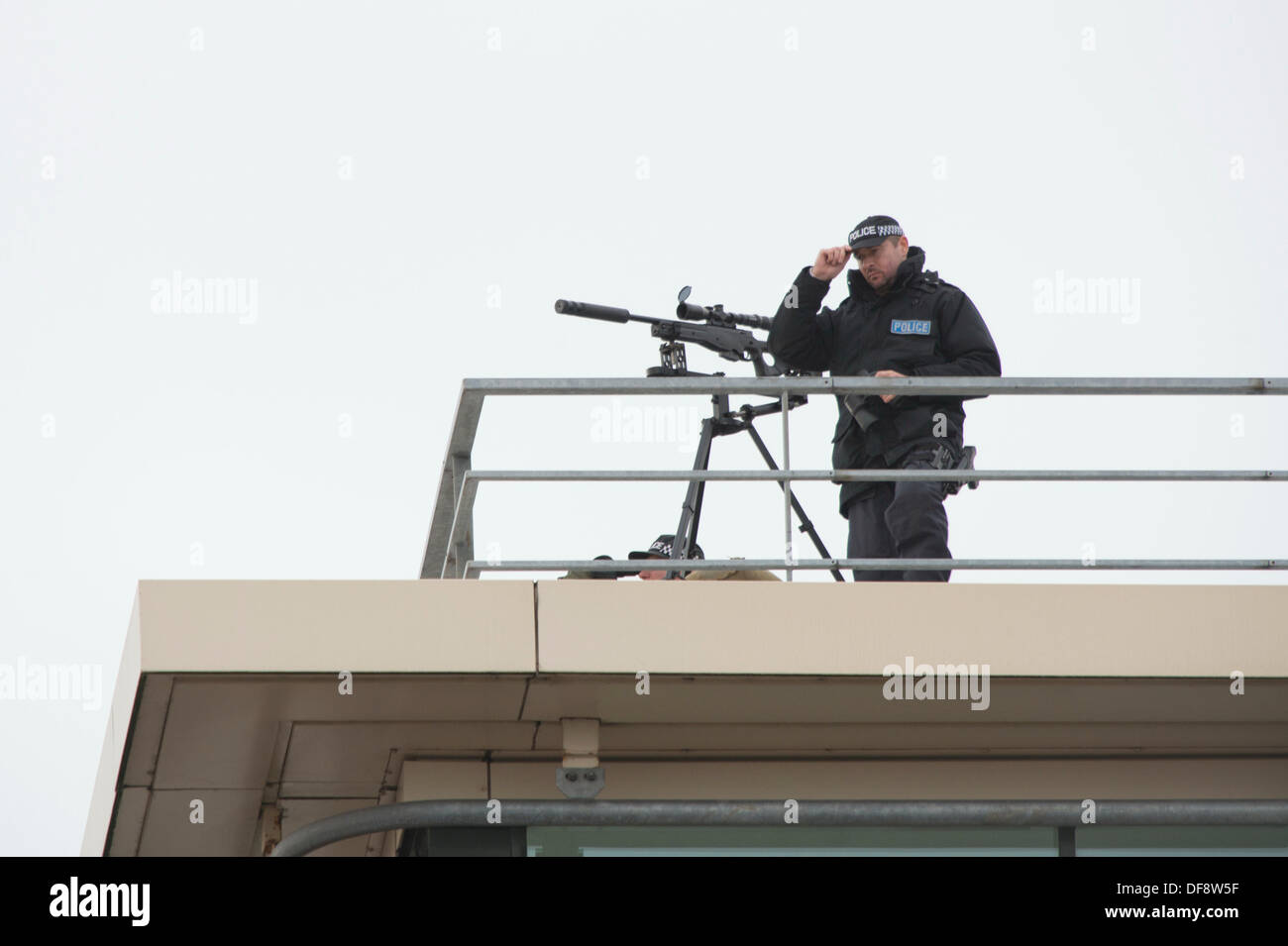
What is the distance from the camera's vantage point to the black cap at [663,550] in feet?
24.6

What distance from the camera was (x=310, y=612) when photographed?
510 cm

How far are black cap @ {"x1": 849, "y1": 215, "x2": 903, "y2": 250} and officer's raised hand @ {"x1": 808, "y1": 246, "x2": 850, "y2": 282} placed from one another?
18 cm

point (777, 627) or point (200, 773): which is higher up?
point (777, 627)

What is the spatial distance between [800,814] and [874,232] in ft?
7.11

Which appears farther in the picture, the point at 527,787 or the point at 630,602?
the point at 527,787

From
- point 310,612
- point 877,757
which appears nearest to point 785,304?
point 877,757

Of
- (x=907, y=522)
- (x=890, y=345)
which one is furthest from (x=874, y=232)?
(x=907, y=522)

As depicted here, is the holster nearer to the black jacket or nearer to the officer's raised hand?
the black jacket

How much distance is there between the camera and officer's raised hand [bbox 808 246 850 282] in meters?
6.51

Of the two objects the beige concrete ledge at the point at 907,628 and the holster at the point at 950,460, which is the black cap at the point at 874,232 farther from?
the beige concrete ledge at the point at 907,628

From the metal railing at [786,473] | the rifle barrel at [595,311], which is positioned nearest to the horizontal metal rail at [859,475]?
the metal railing at [786,473]

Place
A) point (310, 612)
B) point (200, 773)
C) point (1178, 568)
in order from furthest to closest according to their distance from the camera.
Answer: point (200, 773), point (1178, 568), point (310, 612)
